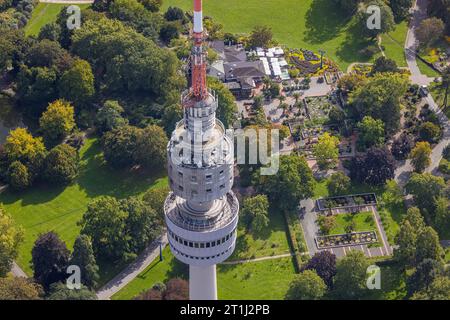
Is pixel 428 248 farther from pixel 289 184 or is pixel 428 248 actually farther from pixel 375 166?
pixel 289 184

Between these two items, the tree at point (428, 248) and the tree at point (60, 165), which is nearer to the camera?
Result: the tree at point (428, 248)

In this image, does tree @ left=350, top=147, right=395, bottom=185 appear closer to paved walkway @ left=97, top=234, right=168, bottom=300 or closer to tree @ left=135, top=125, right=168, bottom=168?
tree @ left=135, top=125, right=168, bottom=168

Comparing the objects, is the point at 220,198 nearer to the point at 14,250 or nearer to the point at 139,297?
the point at 139,297

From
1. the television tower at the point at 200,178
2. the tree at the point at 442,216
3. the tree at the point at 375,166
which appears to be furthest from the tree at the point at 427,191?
the television tower at the point at 200,178

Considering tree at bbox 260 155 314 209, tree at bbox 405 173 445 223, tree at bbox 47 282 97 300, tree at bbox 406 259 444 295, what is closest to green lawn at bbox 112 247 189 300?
tree at bbox 47 282 97 300

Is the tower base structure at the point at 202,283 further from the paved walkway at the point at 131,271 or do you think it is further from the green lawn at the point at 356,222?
the green lawn at the point at 356,222

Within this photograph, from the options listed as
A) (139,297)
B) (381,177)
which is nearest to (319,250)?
(381,177)
